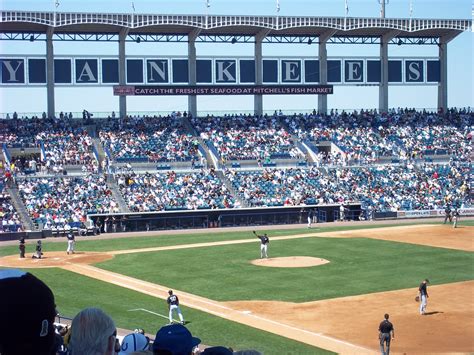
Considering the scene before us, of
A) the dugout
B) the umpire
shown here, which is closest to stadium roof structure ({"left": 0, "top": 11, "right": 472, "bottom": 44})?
the dugout

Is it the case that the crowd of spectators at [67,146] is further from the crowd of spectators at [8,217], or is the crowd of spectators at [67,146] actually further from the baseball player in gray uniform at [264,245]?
the baseball player in gray uniform at [264,245]

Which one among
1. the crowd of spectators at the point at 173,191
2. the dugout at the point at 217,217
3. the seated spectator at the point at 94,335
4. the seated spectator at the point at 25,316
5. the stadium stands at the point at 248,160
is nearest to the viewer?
the seated spectator at the point at 25,316

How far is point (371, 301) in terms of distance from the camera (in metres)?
25.0

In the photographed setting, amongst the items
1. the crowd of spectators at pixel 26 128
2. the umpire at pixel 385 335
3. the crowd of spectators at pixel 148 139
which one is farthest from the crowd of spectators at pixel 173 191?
the umpire at pixel 385 335

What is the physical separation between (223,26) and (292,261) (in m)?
26.4

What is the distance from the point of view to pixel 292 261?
110 ft

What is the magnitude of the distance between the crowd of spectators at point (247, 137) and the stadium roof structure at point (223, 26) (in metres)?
6.27

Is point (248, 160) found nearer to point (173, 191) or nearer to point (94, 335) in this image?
point (173, 191)

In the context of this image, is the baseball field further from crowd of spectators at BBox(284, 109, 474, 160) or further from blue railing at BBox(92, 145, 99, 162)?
crowd of spectators at BBox(284, 109, 474, 160)

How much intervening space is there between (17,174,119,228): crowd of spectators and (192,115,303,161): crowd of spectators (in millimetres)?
10474

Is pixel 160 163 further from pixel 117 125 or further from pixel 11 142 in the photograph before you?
pixel 11 142

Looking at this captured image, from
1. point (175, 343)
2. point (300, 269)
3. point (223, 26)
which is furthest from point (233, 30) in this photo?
point (175, 343)

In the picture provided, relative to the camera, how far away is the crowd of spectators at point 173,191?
157 ft

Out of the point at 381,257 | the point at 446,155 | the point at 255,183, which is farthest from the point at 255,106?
the point at 381,257
